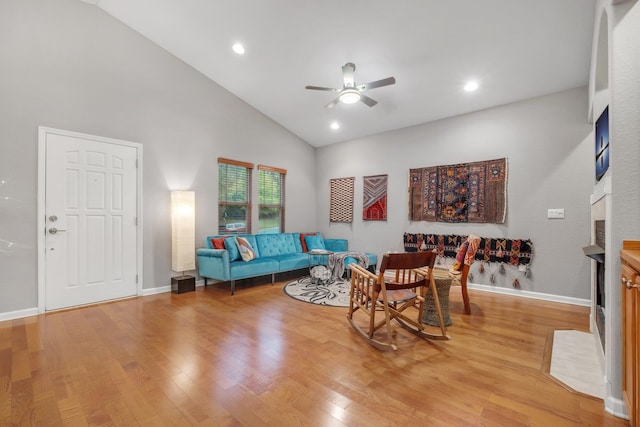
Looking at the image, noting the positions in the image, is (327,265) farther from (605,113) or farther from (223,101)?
(605,113)

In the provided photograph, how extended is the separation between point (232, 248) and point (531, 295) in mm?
4718

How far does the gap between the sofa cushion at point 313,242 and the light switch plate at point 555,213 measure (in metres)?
4.08

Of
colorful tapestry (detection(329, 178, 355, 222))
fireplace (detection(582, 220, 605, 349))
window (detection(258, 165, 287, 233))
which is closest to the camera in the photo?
fireplace (detection(582, 220, 605, 349))

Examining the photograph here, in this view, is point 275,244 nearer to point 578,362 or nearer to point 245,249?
point 245,249

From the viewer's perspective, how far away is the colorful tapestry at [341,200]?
257 inches

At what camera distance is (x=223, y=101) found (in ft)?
17.5

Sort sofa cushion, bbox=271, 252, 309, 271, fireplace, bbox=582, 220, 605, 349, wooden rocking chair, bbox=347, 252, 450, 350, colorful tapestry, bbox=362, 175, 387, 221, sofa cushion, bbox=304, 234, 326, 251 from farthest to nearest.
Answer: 1. sofa cushion, bbox=304, 234, 326, 251
2. colorful tapestry, bbox=362, 175, 387, 221
3. sofa cushion, bbox=271, 252, 309, 271
4. wooden rocking chair, bbox=347, 252, 450, 350
5. fireplace, bbox=582, 220, 605, 349

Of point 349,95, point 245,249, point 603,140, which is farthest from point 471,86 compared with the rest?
point 245,249

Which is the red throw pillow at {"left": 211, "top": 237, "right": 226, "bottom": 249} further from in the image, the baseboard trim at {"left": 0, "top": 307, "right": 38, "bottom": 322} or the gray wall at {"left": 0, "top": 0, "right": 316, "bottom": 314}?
the baseboard trim at {"left": 0, "top": 307, "right": 38, "bottom": 322}

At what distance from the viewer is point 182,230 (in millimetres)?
4527

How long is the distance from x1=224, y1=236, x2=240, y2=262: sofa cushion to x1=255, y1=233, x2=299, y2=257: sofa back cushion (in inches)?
26.1

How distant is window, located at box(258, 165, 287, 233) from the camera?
20.0 ft

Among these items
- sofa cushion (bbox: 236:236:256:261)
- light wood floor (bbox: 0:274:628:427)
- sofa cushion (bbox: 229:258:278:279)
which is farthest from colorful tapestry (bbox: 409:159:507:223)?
sofa cushion (bbox: 236:236:256:261)

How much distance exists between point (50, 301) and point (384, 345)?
162 inches
